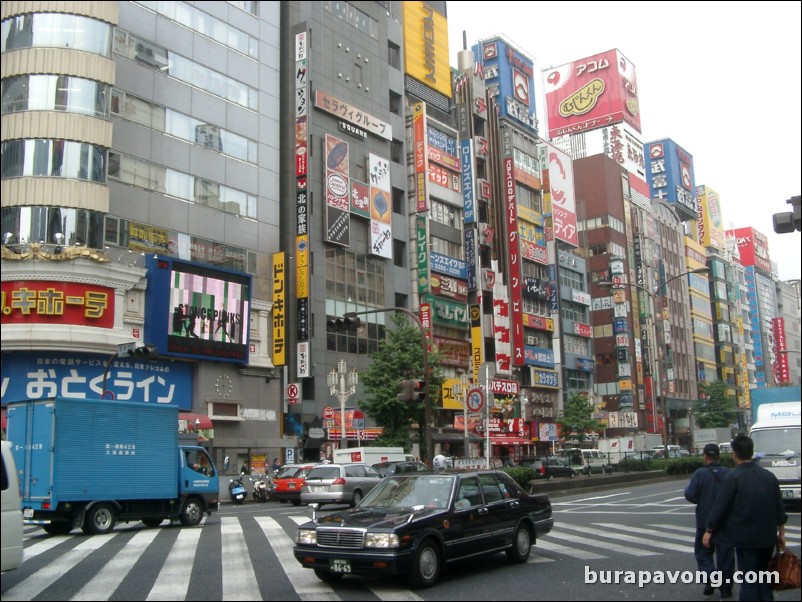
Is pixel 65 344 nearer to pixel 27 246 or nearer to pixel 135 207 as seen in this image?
pixel 27 246

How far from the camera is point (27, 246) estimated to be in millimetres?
32750

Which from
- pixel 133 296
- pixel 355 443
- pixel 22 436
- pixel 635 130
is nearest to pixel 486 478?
pixel 22 436

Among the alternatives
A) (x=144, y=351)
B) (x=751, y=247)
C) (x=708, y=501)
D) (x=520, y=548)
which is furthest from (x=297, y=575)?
(x=751, y=247)

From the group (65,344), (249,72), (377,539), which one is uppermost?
(249,72)

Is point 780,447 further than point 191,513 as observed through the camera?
No

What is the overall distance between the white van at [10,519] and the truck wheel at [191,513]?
1032 centimetres

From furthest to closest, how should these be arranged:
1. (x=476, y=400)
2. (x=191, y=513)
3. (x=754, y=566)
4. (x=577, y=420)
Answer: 1. (x=577, y=420)
2. (x=476, y=400)
3. (x=191, y=513)
4. (x=754, y=566)

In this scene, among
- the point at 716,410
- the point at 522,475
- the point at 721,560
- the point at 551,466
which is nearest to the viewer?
the point at 721,560

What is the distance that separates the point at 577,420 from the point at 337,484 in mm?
38619

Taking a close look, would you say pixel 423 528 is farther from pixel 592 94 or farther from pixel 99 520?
pixel 592 94

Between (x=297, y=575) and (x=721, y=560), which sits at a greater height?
(x=721, y=560)

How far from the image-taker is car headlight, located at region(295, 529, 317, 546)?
1060 cm

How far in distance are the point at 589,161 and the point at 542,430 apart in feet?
119

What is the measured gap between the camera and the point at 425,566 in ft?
33.9
